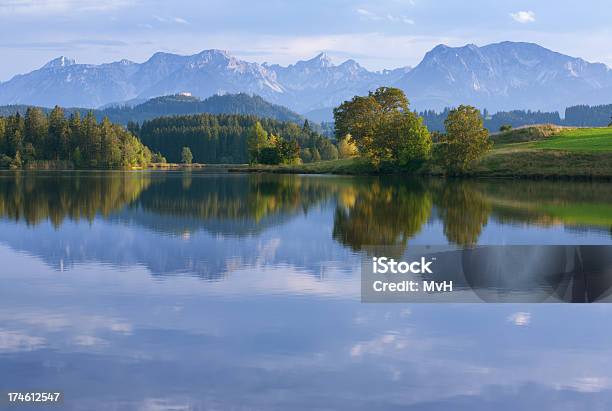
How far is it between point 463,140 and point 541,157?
1304cm

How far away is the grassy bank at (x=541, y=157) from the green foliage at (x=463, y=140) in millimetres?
2543

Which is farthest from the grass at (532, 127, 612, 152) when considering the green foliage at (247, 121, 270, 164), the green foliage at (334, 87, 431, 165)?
the green foliage at (247, 121, 270, 164)

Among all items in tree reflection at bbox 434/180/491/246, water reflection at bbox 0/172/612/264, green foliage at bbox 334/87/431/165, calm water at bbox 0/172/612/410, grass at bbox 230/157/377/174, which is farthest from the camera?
grass at bbox 230/157/377/174

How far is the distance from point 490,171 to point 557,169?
11113 mm

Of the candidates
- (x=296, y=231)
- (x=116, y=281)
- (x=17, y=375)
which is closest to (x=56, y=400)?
(x=17, y=375)

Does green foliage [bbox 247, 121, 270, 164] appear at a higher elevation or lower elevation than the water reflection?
higher

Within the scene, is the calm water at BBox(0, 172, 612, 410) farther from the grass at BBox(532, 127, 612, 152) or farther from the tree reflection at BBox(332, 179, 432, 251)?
the grass at BBox(532, 127, 612, 152)

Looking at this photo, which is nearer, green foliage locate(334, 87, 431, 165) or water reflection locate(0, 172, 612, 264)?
water reflection locate(0, 172, 612, 264)

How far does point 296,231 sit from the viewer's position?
42.5 metres

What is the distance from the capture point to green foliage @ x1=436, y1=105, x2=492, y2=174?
4621 inches

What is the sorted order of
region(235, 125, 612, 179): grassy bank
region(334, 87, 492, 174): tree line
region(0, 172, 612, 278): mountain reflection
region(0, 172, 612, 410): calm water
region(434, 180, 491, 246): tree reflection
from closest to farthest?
region(0, 172, 612, 410): calm water → region(0, 172, 612, 278): mountain reflection → region(434, 180, 491, 246): tree reflection → region(235, 125, 612, 179): grassy bank → region(334, 87, 492, 174): tree line

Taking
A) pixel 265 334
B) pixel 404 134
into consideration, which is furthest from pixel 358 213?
pixel 404 134

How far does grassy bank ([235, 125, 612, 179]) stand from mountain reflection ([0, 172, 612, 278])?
40208 millimetres

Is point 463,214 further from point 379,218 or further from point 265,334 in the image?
point 265,334
